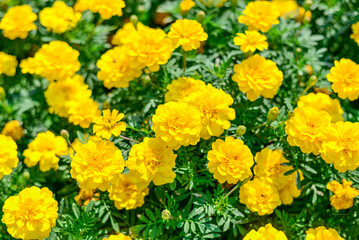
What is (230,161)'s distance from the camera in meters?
1.72

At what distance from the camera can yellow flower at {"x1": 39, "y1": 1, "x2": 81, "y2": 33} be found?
8.20ft

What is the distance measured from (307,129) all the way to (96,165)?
888 mm

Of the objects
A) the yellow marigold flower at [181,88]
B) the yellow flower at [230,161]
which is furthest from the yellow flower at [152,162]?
the yellow marigold flower at [181,88]

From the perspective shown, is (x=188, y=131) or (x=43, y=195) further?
(x=43, y=195)

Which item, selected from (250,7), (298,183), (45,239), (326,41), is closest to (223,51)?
(250,7)

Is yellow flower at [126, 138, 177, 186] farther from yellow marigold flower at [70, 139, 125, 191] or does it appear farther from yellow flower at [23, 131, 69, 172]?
yellow flower at [23, 131, 69, 172]

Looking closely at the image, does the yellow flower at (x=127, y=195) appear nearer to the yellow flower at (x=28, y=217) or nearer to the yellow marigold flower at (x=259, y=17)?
the yellow flower at (x=28, y=217)

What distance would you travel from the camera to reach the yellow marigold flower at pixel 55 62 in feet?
7.55

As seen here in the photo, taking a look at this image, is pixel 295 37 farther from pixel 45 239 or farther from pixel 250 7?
pixel 45 239

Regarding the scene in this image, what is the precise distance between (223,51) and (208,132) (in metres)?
0.88

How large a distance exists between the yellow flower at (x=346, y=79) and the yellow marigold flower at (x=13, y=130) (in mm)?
1704

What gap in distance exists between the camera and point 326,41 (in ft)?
8.94

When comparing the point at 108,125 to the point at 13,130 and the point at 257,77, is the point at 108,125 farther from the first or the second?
the point at 13,130

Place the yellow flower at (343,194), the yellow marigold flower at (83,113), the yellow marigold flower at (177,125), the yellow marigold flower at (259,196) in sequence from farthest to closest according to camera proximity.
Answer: the yellow marigold flower at (83,113)
the yellow flower at (343,194)
the yellow marigold flower at (259,196)
the yellow marigold flower at (177,125)
